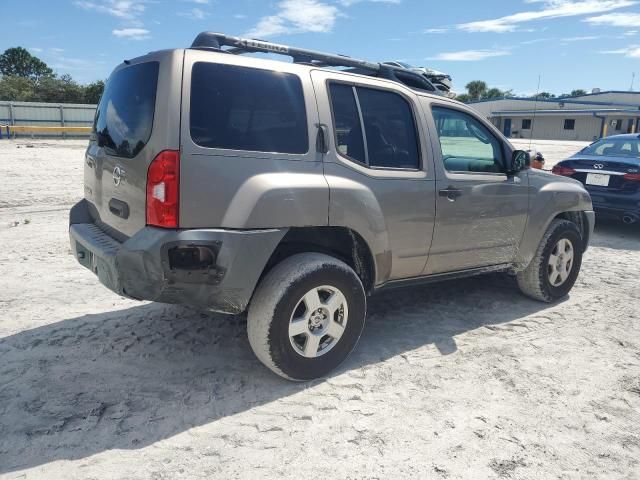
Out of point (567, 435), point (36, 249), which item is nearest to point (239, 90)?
point (567, 435)

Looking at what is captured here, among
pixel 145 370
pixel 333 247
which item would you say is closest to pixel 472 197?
pixel 333 247

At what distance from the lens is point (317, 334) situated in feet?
10.5

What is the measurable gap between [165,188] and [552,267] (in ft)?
12.3

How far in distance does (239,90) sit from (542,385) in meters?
2.64

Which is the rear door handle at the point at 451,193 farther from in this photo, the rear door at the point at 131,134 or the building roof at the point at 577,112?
the building roof at the point at 577,112

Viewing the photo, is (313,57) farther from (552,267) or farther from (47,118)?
(47,118)

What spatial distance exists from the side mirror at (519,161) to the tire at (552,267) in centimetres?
79

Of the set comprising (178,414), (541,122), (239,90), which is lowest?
(178,414)

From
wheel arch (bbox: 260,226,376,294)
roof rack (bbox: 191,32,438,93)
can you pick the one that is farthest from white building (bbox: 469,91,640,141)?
wheel arch (bbox: 260,226,376,294)

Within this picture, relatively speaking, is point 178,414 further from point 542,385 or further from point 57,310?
point 542,385

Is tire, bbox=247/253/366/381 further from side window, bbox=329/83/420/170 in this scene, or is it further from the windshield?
the windshield

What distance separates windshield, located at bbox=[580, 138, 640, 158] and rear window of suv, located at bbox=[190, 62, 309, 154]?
756cm

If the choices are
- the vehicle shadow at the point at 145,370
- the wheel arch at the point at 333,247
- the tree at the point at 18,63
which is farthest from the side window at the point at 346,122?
the tree at the point at 18,63

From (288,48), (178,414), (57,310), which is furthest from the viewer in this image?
(57,310)
